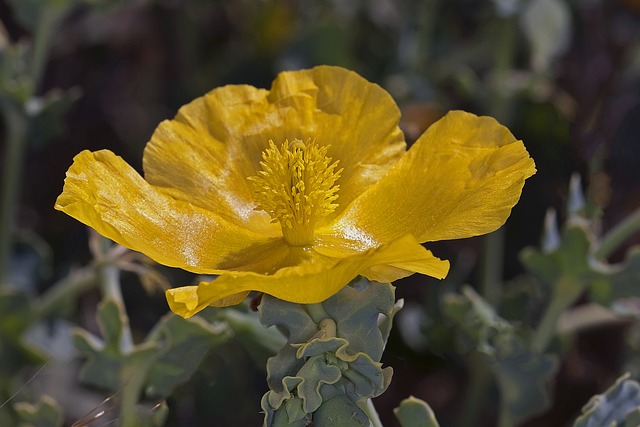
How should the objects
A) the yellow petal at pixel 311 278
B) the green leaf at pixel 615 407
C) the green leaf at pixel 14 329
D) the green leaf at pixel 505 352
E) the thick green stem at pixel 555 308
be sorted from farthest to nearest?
1. the green leaf at pixel 14 329
2. the thick green stem at pixel 555 308
3. the green leaf at pixel 505 352
4. the green leaf at pixel 615 407
5. the yellow petal at pixel 311 278

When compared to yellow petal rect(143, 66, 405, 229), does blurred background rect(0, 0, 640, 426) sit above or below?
below

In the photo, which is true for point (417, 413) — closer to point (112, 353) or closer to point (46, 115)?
point (112, 353)

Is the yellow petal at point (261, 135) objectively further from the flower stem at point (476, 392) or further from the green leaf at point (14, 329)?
the flower stem at point (476, 392)

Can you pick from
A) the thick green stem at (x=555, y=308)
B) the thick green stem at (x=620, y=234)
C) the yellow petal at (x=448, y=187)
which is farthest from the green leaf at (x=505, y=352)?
the yellow petal at (x=448, y=187)

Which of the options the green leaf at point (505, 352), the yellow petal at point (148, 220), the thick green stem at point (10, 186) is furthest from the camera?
the thick green stem at point (10, 186)

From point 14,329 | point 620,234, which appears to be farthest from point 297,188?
point 14,329

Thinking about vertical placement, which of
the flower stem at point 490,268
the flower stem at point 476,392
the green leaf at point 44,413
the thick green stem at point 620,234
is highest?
the green leaf at point 44,413

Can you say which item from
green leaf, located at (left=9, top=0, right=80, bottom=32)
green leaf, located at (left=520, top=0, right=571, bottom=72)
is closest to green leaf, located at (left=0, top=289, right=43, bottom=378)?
green leaf, located at (left=9, top=0, right=80, bottom=32)

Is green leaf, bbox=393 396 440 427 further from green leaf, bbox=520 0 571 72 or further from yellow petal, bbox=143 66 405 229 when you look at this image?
green leaf, bbox=520 0 571 72
